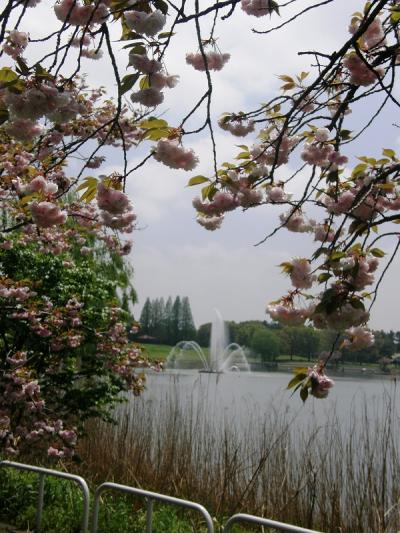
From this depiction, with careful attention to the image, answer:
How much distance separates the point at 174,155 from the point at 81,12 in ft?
1.76

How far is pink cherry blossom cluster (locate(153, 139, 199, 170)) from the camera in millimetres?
2207

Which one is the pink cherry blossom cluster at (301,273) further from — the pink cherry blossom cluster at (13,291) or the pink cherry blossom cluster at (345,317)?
the pink cherry blossom cluster at (13,291)

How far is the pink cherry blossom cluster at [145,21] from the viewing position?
5.99 feet

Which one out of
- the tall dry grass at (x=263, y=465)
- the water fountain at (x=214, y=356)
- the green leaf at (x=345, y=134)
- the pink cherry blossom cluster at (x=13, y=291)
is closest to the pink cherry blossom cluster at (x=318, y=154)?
the green leaf at (x=345, y=134)

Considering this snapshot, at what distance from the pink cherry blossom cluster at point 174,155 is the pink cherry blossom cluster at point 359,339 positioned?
809mm

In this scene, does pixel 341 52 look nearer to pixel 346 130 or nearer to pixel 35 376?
pixel 346 130

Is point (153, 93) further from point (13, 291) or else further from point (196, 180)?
point (13, 291)

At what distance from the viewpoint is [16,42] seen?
2.44 meters

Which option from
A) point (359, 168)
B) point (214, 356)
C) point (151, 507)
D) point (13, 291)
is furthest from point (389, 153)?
point (214, 356)

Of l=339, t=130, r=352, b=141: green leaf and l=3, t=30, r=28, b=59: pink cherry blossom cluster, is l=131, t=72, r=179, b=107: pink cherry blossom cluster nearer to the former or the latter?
l=3, t=30, r=28, b=59: pink cherry blossom cluster

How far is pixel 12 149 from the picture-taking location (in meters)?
5.32

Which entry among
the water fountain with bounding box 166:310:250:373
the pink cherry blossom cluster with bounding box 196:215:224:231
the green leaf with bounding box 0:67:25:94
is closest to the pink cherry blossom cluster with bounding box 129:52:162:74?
the green leaf with bounding box 0:67:25:94

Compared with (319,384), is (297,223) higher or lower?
higher

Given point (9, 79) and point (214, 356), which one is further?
point (214, 356)
